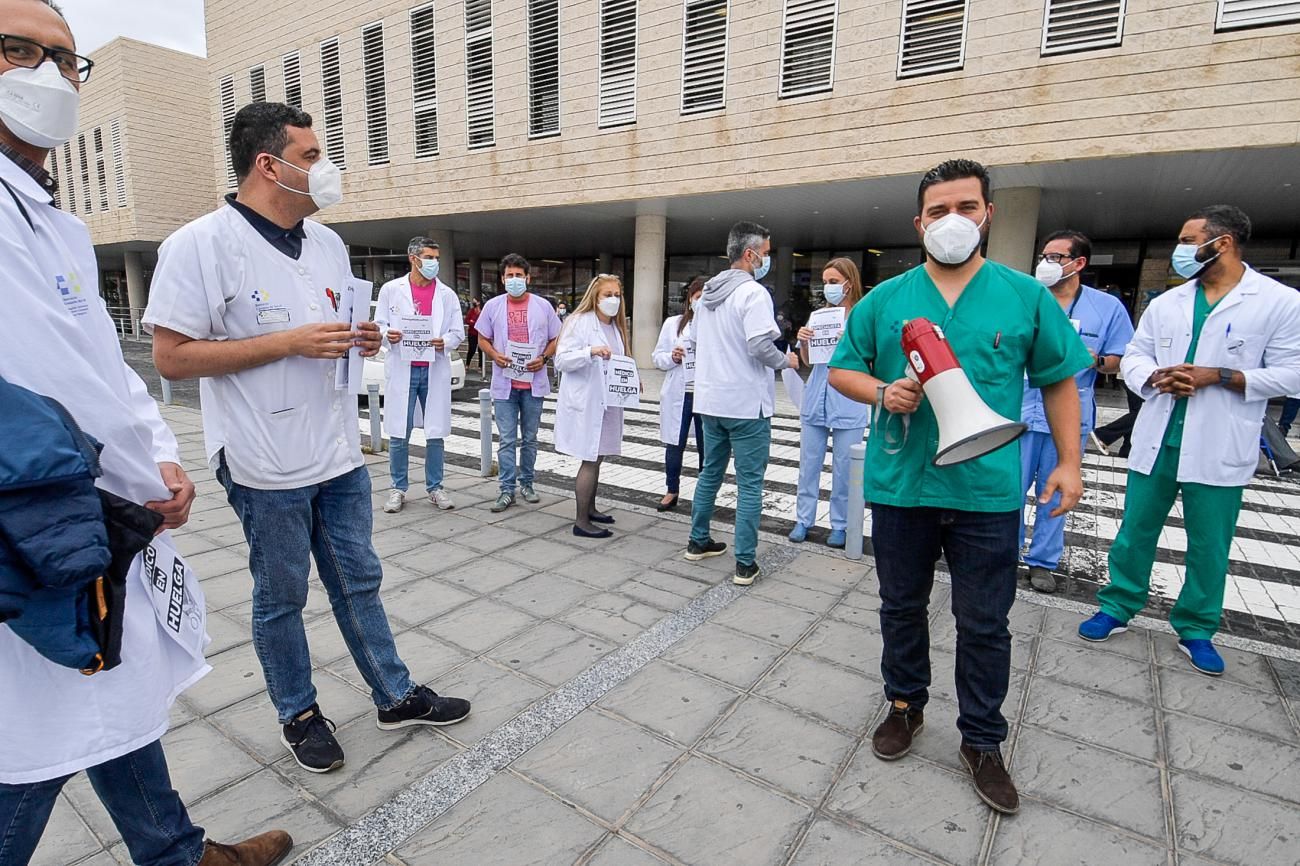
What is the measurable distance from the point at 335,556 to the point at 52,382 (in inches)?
51.1

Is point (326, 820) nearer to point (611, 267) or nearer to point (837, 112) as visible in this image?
point (837, 112)

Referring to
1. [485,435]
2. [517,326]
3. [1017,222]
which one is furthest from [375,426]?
[1017,222]

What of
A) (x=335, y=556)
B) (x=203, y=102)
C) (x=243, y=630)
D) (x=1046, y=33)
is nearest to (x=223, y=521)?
(x=243, y=630)

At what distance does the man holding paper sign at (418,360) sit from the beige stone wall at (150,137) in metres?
32.9

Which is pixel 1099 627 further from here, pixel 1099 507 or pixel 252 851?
pixel 252 851

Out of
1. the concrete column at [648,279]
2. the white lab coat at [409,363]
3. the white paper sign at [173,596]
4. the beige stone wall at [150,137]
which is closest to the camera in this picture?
the white paper sign at [173,596]

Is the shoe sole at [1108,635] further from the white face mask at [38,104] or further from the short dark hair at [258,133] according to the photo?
the white face mask at [38,104]

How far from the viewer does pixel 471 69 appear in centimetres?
1791

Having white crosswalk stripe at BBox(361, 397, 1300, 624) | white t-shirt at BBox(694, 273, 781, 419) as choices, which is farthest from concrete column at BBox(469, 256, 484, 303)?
white t-shirt at BBox(694, 273, 781, 419)

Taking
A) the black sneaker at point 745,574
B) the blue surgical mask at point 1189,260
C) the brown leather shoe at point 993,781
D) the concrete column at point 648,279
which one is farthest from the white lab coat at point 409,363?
the concrete column at point 648,279

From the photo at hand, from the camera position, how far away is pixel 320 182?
234cm

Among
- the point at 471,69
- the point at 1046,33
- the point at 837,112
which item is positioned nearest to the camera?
the point at 1046,33

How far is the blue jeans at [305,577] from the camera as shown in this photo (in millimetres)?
2352

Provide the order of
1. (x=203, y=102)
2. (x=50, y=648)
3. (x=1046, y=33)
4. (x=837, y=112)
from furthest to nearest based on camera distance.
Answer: (x=203, y=102)
(x=837, y=112)
(x=1046, y=33)
(x=50, y=648)
